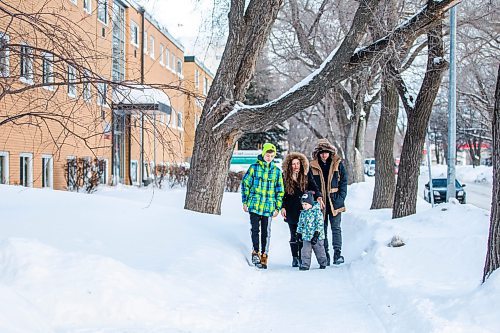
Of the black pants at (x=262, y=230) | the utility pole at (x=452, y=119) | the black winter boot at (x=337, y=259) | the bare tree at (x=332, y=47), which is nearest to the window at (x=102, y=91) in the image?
the black pants at (x=262, y=230)

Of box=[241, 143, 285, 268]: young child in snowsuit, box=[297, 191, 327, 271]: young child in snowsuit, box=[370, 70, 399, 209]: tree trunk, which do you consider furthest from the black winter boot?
box=[370, 70, 399, 209]: tree trunk

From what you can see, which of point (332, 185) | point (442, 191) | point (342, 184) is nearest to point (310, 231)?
point (332, 185)

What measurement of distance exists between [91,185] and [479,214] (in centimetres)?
1442

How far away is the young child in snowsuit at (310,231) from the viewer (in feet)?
29.8

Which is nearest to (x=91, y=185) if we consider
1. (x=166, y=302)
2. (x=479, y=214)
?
(x=479, y=214)

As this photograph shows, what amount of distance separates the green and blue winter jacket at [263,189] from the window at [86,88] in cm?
270

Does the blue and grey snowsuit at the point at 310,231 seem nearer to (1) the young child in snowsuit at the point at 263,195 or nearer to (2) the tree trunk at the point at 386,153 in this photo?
(1) the young child in snowsuit at the point at 263,195

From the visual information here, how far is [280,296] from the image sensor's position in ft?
23.5

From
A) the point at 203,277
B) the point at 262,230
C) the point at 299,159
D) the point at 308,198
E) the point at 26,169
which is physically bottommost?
the point at 203,277

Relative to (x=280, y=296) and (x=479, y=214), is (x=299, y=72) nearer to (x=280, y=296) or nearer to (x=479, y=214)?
(x=479, y=214)

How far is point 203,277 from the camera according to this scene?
721cm

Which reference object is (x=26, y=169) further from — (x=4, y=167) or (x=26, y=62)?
(x=26, y=62)

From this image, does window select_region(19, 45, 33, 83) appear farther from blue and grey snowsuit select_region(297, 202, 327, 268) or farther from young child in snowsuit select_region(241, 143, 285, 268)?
blue and grey snowsuit select_region(297, 202, 327, 268)

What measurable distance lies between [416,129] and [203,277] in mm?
7190
